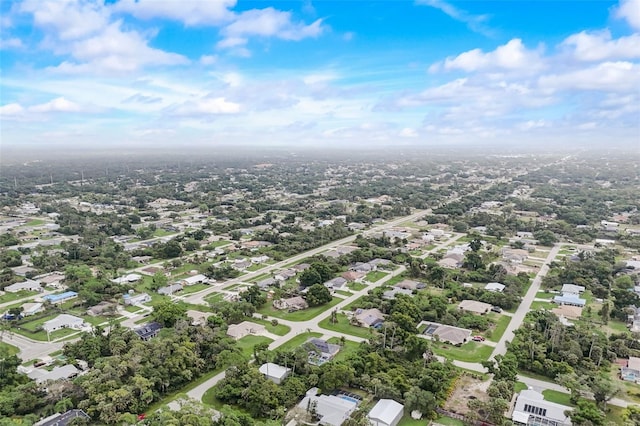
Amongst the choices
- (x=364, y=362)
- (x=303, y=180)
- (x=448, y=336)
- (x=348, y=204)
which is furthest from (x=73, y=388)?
(x=303, y=180)

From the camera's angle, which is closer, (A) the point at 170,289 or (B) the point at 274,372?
(B) the point at 274,372

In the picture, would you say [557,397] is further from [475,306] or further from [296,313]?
[296,313]

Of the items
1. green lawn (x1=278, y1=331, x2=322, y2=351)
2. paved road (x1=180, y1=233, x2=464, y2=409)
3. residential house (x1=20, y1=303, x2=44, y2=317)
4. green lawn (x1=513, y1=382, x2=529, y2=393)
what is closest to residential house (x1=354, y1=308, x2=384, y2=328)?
paved road (x1=180, y1=233, x2=464, y2=409)

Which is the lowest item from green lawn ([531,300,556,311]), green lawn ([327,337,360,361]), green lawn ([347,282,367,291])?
green lawn ([531,300,556,311])

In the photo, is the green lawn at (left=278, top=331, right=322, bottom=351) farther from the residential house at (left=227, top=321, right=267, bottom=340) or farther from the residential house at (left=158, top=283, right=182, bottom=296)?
the residential house at (left=158, top=283, right=182, bottom=296)

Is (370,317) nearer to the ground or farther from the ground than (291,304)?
nearer to the ground

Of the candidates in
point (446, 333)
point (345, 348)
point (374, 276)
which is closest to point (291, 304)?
point (345, 348)

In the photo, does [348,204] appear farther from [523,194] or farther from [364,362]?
[364,362]

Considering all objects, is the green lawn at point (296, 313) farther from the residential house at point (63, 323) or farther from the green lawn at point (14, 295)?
the green lawn at point (14, 295)
